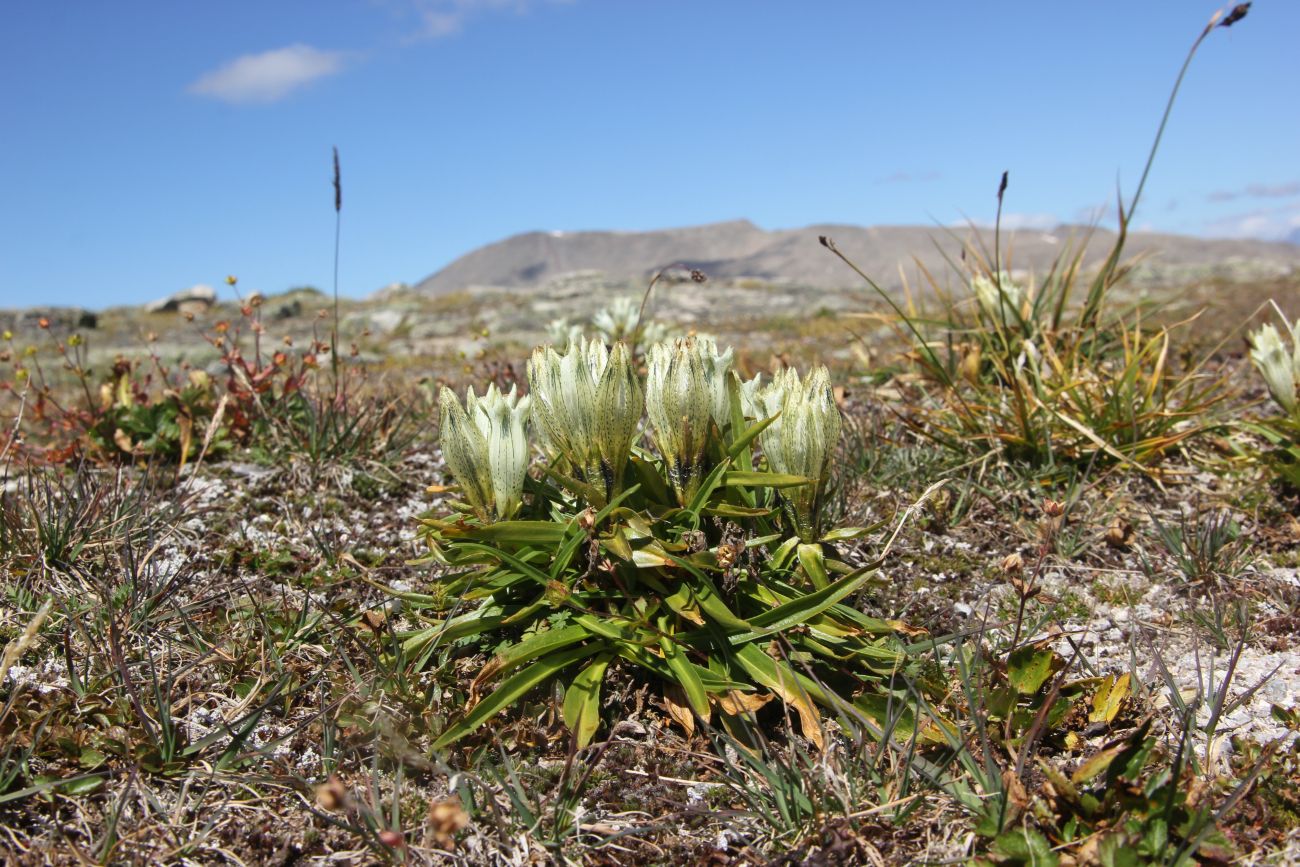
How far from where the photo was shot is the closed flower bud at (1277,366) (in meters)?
4.39

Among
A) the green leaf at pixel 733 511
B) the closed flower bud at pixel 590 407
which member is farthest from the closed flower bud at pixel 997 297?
the closed flower bud at pixel 590 407

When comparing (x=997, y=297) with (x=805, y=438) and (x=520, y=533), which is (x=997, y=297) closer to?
(x=805, y=438)

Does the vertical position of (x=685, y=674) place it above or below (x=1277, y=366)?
below

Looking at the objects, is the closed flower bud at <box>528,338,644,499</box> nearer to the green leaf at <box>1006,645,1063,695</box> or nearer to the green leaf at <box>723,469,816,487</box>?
the green leaf at <box>723,469,816,487</box>

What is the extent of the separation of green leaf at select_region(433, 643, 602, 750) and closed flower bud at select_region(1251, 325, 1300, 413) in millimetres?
3803

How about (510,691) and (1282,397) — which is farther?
(1282,397)

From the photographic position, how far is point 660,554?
277 centimetres

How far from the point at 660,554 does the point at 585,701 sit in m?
0.50

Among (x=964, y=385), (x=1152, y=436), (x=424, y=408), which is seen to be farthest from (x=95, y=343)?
(x=1152, y=436)

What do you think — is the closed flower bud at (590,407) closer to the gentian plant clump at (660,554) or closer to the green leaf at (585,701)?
the gentian plant clump at (660,554)

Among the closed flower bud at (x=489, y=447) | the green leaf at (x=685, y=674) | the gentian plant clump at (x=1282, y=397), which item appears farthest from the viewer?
the gentian plant clump at (x=1282, y=397)

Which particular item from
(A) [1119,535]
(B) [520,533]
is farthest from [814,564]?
(A) [1119,535]

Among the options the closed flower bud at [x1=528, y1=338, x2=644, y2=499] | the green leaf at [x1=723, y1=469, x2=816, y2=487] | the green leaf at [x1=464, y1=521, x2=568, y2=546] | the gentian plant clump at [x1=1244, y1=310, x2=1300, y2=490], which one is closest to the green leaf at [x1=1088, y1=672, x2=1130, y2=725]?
the green leaf at [x1=723, y1=469, x2=816, y2=487]

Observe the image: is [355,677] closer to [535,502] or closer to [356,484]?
[535,502]
